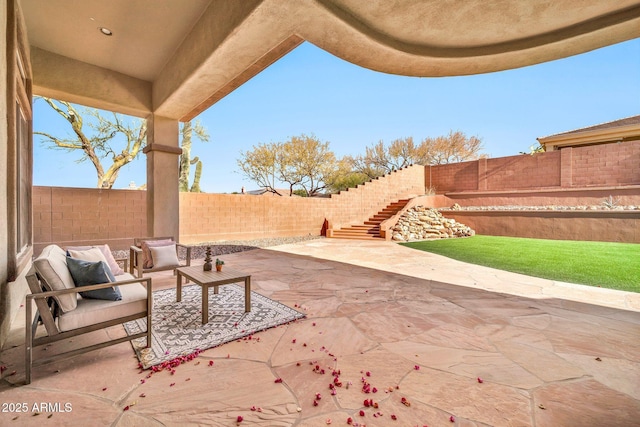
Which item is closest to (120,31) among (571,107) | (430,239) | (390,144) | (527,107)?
(430,239)

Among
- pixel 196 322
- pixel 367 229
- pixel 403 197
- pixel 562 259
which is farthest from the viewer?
pixel 403 197

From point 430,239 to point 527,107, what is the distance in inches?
767

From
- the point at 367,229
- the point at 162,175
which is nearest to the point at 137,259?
the point at 162,175

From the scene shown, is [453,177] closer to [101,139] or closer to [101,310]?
[101,310]

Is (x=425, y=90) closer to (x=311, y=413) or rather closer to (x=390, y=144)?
(x=390, y=144)

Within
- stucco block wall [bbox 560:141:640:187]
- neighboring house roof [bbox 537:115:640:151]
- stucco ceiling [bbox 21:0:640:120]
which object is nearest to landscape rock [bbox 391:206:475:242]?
stucco block wall [bbox 560:141:640:187]

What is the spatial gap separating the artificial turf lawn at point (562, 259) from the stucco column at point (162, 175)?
6841 millimetres

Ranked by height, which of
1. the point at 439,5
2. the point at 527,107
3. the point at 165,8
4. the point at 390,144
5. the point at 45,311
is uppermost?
the point at 527,107

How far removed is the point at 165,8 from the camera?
373 centimetres

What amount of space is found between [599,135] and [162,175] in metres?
19.7

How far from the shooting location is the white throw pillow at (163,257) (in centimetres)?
403

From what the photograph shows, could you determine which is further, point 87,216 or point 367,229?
point 367,229

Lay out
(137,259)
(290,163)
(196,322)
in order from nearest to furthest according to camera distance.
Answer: (196,322) → (137,259) → (290,163)

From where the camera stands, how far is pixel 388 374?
A: 6.47 ft
